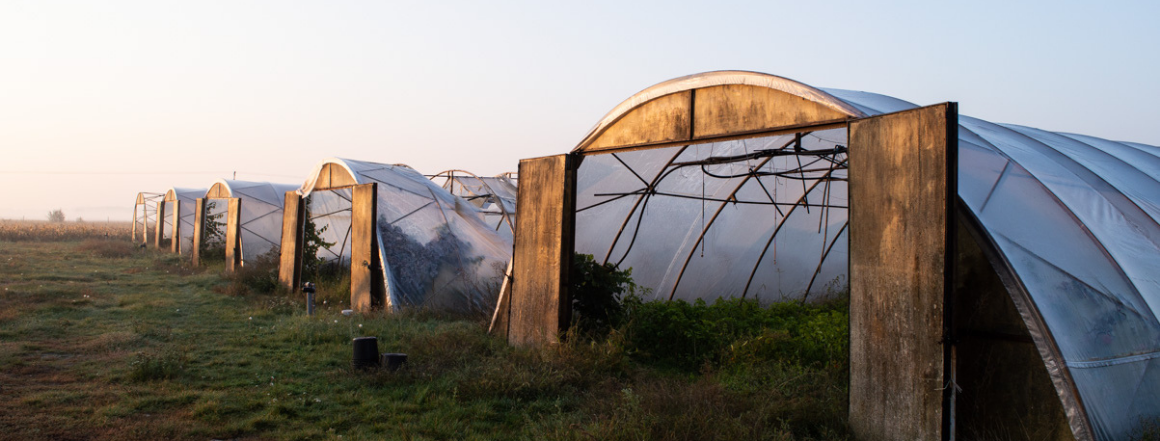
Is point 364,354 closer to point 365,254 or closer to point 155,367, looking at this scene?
point 155,367

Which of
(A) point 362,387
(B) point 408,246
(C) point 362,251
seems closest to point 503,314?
(A) point 362,387

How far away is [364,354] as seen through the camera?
266 inches

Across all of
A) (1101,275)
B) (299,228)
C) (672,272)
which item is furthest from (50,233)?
(1101,275)

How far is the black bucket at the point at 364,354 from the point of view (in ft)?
22.1

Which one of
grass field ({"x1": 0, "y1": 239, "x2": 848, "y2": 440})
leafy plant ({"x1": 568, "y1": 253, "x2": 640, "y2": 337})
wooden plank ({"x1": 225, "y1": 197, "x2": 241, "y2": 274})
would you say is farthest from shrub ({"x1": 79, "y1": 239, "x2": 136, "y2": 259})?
leafy plant ({"x1": 568, "y1": 253, "x2": 640, "y2": 337})

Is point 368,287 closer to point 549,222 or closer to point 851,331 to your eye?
point 549,222

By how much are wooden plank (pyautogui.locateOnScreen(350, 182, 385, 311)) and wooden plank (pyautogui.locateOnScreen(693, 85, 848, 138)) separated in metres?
6.78

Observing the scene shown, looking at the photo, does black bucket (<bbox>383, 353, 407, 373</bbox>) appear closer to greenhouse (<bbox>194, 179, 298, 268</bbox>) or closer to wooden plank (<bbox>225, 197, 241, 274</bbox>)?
wooden plank (<bbox>225, 197, 241, 274</bbox>)

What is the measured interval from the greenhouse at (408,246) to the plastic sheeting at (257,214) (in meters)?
6.91

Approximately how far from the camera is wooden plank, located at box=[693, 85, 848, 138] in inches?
212

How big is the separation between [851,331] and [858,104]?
1.65 metres

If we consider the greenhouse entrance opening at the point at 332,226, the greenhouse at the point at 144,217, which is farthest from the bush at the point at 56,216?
the greenhouse entrance opening at the point at 332,226

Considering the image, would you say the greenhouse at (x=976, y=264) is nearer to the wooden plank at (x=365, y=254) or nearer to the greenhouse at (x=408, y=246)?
the greenhouse at (x=408, y=246)

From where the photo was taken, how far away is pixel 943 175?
419 centimetres
